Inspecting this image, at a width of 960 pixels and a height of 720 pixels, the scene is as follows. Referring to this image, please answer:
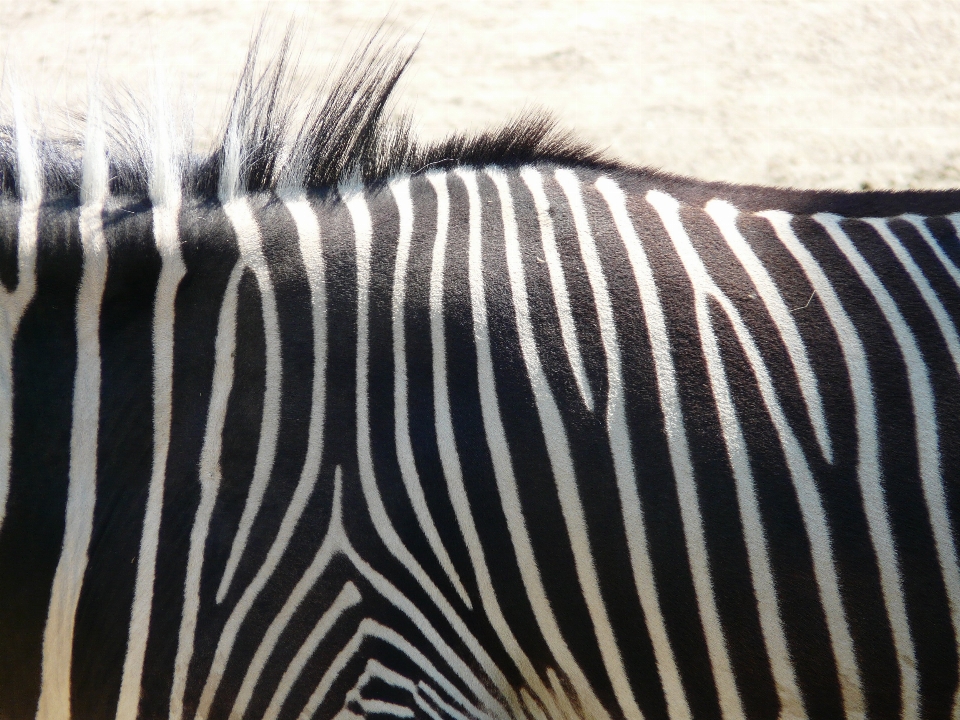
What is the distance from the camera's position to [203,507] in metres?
1.45

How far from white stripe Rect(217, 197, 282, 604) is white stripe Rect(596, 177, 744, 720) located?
68 cm

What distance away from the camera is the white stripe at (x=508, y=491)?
4.86ft

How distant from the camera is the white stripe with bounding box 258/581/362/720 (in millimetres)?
1463

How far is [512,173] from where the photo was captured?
176cm

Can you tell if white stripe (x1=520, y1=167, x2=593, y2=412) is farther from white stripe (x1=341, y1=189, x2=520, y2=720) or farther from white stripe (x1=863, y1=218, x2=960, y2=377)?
white stripe (x1=863, y1=218, x2=960, y2=377)

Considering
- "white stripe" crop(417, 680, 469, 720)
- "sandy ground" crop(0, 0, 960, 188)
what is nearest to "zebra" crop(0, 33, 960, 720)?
"white stripe" crop(417, 680, 469, 720)

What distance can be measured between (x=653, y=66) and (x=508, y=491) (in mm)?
4846

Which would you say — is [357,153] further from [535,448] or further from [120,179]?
[535,448]

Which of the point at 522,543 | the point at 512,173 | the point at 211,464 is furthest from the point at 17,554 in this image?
the point at 512,173

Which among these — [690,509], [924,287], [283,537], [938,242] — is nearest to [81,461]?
[283,537]

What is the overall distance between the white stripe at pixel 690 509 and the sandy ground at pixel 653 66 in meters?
3.42

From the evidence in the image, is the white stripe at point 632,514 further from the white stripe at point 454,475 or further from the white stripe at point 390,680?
the white stripe at point 390,680

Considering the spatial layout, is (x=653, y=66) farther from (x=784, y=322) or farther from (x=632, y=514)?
(x=632, y=514)

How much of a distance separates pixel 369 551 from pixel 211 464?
1.04ft
